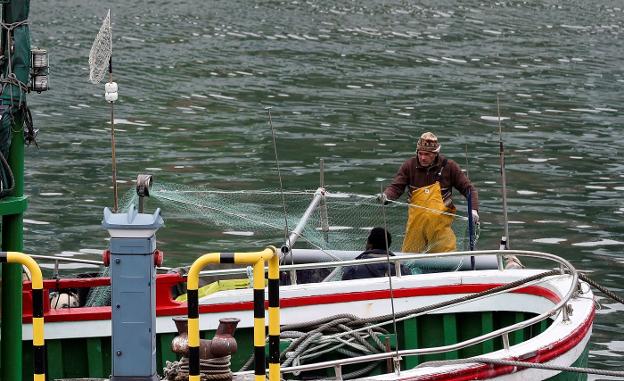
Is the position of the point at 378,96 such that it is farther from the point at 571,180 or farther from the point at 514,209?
the point at 514,209

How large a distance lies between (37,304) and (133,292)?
0.57 m

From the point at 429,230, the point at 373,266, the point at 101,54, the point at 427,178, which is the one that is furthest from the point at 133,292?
the point at 427,178

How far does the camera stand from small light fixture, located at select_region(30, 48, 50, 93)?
31.7ft

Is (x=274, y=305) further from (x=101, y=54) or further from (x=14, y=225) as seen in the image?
(x=101, y=54)

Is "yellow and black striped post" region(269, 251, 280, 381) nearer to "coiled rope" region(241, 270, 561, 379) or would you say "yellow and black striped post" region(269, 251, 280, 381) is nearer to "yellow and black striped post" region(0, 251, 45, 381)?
"yellow and black striped post" region(0, 251, 45, 381)

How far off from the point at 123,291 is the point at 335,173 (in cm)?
1715

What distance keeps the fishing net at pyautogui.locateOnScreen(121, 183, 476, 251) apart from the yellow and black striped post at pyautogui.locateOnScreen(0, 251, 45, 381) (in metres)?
4.59

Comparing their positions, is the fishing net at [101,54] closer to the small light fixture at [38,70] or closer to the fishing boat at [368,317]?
the small light fixture at [38,70]

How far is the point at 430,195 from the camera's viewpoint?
544 inches

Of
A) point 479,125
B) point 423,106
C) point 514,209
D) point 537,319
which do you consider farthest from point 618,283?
point 423,106

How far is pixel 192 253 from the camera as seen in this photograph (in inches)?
755

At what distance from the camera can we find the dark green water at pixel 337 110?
2173cm

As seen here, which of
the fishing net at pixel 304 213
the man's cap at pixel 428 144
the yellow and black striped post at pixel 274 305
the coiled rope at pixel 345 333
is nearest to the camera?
the yellow and black striped post at pixel 274 305

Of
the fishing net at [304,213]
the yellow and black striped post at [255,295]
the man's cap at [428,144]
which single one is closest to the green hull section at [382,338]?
the fishing net at [304,213]
